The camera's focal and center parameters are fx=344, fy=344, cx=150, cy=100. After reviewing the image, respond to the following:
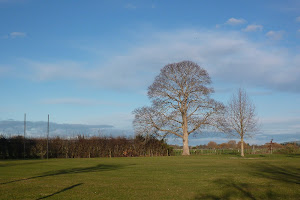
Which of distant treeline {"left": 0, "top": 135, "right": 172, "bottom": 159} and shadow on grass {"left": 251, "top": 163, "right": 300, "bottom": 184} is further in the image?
distant treeline {"left": 0, "top": 135, "right": 172, "bottom": 159}

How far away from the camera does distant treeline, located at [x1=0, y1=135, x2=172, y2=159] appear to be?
38531mm

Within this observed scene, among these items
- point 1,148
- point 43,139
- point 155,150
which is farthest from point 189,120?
point 1,148

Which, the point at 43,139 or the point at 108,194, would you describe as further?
the point at 43,139

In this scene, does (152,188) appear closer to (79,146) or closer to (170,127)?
(79,146)

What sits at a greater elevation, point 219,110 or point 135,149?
point 219,110

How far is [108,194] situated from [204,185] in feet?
12.3

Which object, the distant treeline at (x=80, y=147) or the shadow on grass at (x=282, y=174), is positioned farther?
the distant treeline at (x=80, y=147)

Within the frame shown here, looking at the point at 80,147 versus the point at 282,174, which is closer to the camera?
the point at 282,174

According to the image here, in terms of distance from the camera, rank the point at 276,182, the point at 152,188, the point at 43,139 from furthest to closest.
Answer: the point at 43,139
the point at 276,182
the point at 152,188

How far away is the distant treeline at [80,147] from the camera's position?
126 ft

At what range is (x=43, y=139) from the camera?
132 feet

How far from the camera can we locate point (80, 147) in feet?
135

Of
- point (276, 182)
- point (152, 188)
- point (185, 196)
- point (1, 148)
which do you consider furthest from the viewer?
point (1, 148)

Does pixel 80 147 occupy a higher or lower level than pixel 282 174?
higher
